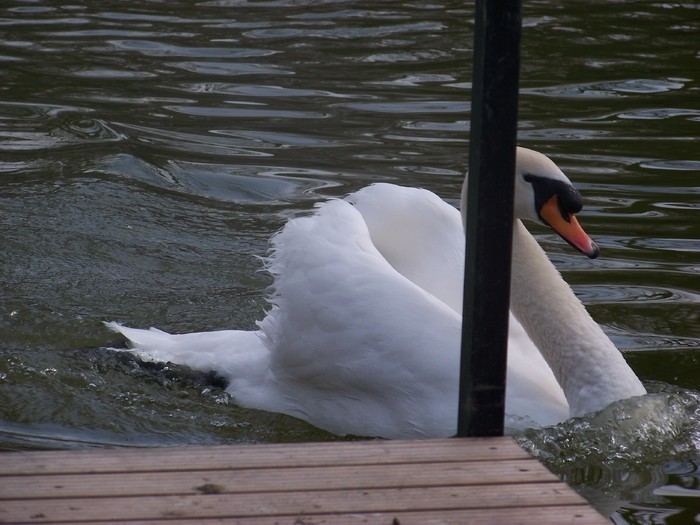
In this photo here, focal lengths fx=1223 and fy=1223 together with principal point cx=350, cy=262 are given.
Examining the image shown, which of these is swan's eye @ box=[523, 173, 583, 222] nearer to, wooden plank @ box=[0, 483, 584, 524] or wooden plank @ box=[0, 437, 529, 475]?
wooden plank @ box=[0, 437, 529, 475]

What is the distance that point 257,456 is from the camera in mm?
2293

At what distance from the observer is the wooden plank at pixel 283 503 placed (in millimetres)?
2033

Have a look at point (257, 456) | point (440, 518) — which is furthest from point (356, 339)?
point (440, 518)

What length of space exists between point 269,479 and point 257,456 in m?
0.11

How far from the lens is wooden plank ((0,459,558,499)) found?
6.98 ft

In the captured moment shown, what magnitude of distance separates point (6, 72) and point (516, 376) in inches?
286

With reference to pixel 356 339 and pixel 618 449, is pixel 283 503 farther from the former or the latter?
pixel 618 449

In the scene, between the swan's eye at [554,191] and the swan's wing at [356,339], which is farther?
the swan's eye at [554,191]

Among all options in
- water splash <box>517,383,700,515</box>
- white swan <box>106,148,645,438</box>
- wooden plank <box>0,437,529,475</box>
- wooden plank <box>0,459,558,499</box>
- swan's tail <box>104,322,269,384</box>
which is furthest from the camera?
swan's tail <box>104,322,269,384</box>

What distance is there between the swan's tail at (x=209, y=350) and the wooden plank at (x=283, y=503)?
2321 mm

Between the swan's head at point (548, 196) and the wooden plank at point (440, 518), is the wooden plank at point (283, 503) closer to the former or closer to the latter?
the wooden plank at point (440, 518)

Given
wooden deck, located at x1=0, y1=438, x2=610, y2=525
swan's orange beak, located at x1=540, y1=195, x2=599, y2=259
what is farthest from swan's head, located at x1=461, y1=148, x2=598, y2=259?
wooden deck, located at x1=0, y1=438, x2=610, y2=525

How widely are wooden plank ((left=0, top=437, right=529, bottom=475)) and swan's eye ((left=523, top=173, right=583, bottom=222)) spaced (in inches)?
67.8

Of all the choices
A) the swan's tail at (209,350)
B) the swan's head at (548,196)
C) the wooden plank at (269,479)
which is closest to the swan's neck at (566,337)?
the swan's head at (548,196)
